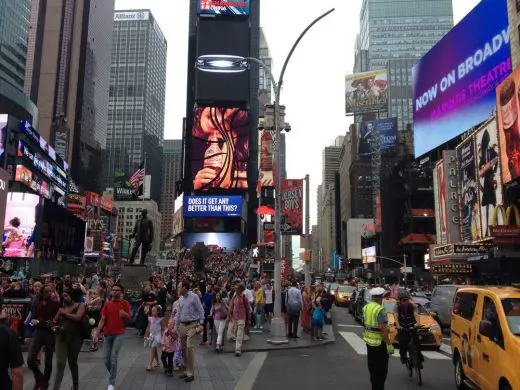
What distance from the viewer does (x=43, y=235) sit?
60875 millimetres

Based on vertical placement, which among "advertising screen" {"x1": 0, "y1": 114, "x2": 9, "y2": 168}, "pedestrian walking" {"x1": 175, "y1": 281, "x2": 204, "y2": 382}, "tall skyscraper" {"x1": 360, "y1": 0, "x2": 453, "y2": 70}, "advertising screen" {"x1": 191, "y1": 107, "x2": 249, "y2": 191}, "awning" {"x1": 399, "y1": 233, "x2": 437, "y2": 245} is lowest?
"pedestrian walking" {"x1": 175, "y1": 281, "x2": 204, "y2": 382}

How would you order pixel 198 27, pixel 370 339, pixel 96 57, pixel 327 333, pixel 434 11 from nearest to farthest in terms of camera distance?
pixel 370 339 < pixel 327 333 < pixel 198 27 < pixel 96 57 < pixel 434 11

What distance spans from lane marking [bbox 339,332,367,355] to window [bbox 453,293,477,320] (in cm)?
463

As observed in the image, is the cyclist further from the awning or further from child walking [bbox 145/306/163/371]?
the awning

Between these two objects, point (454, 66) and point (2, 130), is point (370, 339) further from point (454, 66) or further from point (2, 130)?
point (2, 130)

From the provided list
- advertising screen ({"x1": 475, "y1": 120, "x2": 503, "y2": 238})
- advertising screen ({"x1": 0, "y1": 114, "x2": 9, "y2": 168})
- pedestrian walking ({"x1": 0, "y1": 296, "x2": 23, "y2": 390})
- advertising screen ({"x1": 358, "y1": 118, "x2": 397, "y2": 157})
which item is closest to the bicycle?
pedestrian walking ({"x1": 0, "y1": 296, "x2": 23, "y2": 390})

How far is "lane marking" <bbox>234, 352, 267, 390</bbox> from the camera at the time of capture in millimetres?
9055

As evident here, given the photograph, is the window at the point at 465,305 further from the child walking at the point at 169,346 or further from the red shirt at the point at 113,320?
the red shirt at the point at 113,320

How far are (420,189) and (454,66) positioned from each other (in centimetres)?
3862

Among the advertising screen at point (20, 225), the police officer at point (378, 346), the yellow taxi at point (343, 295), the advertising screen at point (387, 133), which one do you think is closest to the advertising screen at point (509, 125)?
the yellow taxi at point (343, 295)

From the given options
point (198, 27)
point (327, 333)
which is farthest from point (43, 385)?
point (198, 27)

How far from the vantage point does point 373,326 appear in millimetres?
7473

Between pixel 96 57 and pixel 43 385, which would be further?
pixel 96 57

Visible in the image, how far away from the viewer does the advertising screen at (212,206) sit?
9894 cm
